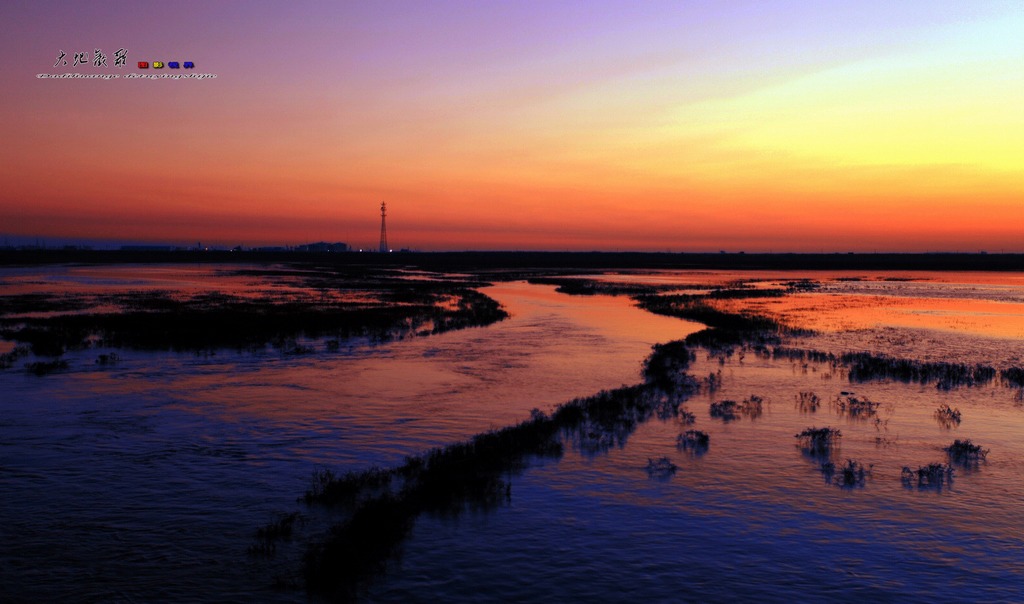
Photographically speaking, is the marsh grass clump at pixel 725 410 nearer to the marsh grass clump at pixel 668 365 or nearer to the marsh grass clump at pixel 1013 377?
the marsh grass clump at pixel 668 365

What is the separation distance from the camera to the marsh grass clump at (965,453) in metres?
15.8

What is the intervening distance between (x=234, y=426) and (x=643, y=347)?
21.4 m

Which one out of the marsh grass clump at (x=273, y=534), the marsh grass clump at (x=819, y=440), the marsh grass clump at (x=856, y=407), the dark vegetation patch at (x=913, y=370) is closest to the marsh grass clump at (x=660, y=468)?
the marsh grass clump at (x=819, y=440)

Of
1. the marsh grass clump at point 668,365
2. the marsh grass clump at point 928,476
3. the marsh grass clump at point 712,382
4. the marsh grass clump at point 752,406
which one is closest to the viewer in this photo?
the marsh grass clump at point 928,476

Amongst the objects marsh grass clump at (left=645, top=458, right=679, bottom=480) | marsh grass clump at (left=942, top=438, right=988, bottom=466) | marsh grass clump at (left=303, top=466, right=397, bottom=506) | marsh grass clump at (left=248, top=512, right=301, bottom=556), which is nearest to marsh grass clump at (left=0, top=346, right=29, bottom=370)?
marsh grass clump at (left=303, top=466, right=397, bottom=506)

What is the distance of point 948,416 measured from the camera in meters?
20.1

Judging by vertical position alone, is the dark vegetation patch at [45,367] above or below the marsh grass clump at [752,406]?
above

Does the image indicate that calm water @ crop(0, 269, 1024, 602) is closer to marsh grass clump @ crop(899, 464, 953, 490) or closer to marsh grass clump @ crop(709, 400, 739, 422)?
marsh grass clump @ crop(899, 464, 953, 490)

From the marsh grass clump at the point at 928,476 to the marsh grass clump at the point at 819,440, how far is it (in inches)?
72.3

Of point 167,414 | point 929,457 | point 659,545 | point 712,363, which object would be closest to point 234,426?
point 167,414

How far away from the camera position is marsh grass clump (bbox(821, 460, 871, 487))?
14.4 metres

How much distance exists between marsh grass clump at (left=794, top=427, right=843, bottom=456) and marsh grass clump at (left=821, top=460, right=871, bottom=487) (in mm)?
951

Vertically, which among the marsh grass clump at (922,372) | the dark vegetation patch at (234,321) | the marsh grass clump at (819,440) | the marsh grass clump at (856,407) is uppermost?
the dark vegetation patch at (234,321)

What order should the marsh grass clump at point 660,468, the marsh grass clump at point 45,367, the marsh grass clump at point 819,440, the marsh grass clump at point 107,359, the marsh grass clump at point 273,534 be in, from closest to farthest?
the marsh grass clump at point 273,534, the marsh grass clump at point 660,468, the marsh grass clump at point 819,440, the marsh grass clump at point 45,367, the marsh grass clump at point 107,359
